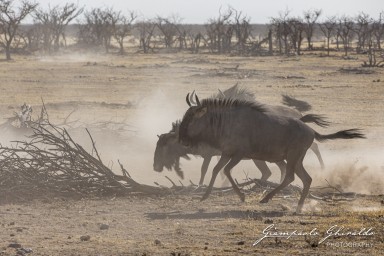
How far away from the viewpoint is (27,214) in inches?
336

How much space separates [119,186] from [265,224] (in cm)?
247

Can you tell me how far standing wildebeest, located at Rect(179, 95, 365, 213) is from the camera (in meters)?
9.00

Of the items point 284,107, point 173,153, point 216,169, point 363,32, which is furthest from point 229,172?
point 363,32

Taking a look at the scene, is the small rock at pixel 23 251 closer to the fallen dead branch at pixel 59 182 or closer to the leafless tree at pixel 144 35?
the fallen dead branch at pixel 59 182

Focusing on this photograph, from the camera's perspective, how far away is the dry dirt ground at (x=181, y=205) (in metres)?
7.01

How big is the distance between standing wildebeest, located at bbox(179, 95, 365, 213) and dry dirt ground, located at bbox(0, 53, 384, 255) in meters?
0.44

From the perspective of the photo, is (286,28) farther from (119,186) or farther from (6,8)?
(119,186)

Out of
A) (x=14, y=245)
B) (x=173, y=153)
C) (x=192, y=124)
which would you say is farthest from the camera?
(x=173, y=153)

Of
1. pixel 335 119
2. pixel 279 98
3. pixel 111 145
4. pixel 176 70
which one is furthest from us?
pixel 176 70

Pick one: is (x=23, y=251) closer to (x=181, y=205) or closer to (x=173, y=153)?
(x=181, y=205)

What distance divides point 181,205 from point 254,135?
1139 mm

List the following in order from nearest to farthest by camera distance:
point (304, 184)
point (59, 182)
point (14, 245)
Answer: point (14, 245) → point (304, 184) → point (59, 182)

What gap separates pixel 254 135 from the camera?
906 centimetres

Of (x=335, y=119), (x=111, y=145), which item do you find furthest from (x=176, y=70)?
(x=111, y=145)
